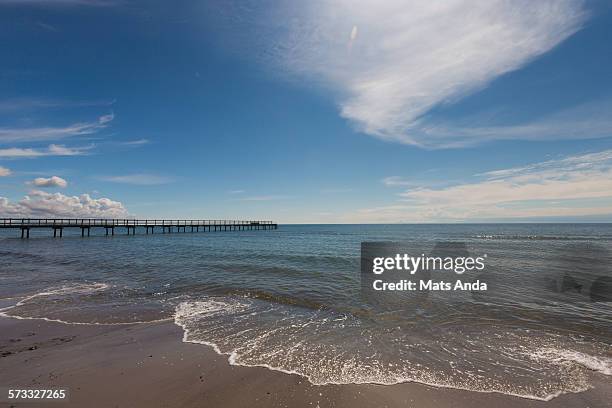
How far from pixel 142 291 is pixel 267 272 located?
21.9 feet

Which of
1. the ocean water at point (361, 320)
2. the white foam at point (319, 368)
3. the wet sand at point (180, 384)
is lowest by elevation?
the ocean water at point (361, 320)

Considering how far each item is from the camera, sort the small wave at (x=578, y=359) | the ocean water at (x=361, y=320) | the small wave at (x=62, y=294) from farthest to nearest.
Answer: the small wave at (x=62, y=294)
the small wave at (x=578, y=359)
the ocean water at (x=361, y=320)

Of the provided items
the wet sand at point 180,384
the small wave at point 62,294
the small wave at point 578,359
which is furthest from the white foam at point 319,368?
the small wave at point 62,294

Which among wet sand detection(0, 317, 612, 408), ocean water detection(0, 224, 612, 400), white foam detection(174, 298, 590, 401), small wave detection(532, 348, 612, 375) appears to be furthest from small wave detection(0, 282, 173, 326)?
small wave detection(532, 348, 612, 375)

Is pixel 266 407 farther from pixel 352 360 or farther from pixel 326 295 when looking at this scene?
pixel 326 295

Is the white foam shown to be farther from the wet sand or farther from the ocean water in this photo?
the wet sand

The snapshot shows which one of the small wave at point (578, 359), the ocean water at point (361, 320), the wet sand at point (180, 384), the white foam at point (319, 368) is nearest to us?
the wet sand at point (180, 384)

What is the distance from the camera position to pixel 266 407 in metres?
4.16

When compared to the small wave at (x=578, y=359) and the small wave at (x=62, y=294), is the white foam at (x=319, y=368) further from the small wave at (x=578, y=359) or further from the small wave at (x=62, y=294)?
the small wave at (x=62, y=294)

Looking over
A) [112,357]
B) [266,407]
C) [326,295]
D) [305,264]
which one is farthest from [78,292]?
[305,264]

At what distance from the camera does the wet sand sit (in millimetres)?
4309

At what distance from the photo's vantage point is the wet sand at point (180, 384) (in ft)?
14.1

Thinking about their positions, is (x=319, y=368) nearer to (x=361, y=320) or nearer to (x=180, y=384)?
(x=180, y=384)

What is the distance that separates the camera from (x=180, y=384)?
4719mm
